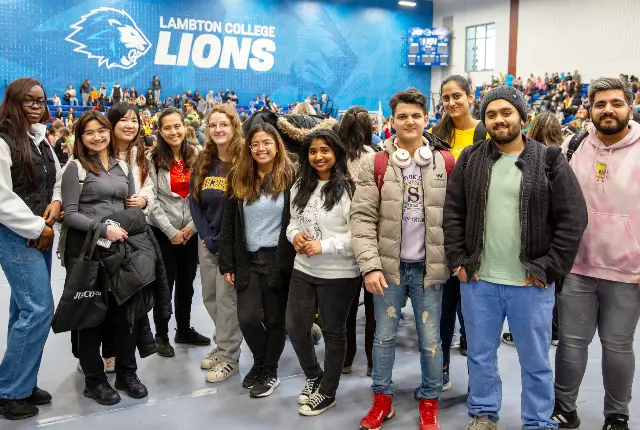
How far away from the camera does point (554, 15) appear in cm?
2398

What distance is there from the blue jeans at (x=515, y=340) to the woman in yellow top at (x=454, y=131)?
0.48m

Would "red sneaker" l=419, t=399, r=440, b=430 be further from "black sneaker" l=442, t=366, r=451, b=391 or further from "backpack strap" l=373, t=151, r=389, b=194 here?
"backpack strap" l=373, t=151, r=389, b=194

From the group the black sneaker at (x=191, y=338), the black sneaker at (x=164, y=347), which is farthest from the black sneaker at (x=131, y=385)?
the black sneaker at (x=191, y=338)

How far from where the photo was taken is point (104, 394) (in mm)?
3285

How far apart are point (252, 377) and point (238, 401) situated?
21cm

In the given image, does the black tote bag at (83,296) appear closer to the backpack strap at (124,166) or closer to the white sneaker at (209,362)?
the backpack strap at (124,166)

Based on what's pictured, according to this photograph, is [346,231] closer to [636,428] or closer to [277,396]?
[277,396]

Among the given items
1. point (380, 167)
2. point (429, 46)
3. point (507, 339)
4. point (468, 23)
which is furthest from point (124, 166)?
point (468, 23)

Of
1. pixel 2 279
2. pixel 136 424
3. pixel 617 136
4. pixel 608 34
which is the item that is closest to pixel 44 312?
pixel 136 424

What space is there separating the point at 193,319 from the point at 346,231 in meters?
2.18

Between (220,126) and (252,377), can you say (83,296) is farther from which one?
(220,126)

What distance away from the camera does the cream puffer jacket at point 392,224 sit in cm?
281

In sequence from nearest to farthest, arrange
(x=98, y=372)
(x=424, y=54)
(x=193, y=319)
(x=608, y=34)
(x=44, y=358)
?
(x=98, y=372) → (x=44, y=358) → (x=193, y=319) → (x=608, y=34) → (x=424, y=54)

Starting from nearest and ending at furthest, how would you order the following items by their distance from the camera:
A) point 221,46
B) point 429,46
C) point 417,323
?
point 417,323, point 221,46, point 429,46
